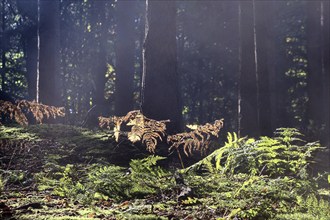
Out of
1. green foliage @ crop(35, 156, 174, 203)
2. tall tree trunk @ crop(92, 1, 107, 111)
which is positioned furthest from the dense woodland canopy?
tall tree trunk @ crop(92, 1, 107, 111)

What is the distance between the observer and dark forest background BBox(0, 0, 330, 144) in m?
8.30

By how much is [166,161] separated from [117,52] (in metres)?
15.5

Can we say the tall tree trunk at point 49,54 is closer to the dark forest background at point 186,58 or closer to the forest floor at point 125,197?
the dark forest background at point 186,58

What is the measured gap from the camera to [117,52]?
20.9 m

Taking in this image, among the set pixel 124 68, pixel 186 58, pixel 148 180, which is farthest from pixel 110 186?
pixel 186 58

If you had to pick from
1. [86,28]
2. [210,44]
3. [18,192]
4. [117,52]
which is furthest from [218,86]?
[18,192]

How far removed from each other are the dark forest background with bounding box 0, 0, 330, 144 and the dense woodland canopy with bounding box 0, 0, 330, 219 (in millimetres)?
47

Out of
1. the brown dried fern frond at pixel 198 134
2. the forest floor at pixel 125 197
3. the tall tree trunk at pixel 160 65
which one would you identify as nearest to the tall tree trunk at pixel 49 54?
the tall tree trunk at pixel 160 65

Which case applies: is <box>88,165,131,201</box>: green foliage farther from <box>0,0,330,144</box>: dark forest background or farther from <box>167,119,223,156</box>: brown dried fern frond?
<box>0,0,330,144</box>: dark forest background

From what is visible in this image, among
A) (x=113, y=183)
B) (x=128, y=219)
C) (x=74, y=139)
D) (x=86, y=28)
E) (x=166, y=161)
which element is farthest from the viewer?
(x=86, y=28)

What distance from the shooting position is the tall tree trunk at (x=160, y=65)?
8039 millimetres

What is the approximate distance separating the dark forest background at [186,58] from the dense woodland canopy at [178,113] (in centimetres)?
5

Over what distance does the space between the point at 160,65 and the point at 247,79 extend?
257 inches

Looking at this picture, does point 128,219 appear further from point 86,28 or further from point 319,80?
point 86,28
